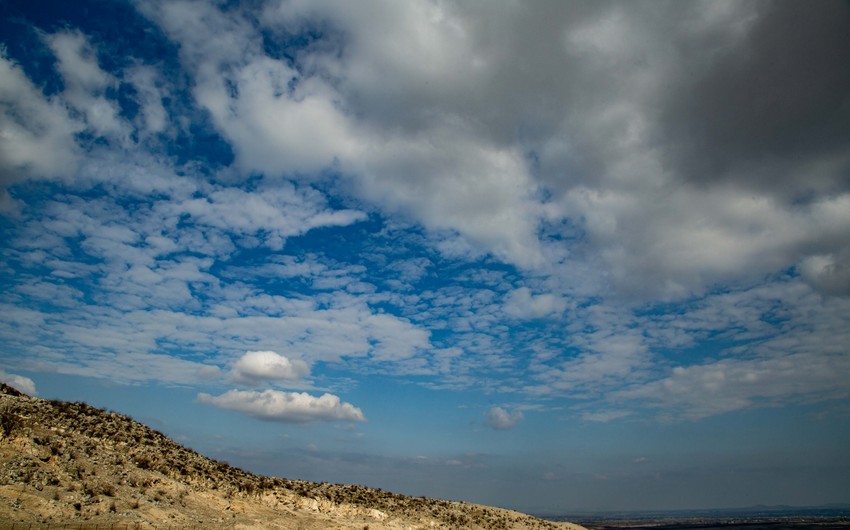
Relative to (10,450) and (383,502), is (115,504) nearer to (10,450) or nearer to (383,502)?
(10,450)

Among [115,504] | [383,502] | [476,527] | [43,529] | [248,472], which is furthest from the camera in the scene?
[476,527]

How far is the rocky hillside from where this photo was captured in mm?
22062

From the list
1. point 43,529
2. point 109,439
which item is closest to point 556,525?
point 109,439

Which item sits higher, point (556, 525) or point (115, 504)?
point (115, 504)

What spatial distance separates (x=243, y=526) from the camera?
27.3m

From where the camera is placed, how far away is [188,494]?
1123 inches

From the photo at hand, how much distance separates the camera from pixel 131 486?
26250 millimetres

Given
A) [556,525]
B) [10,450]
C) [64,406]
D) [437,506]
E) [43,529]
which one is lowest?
[556,525]

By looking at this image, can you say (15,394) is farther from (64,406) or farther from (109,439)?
(109,439)

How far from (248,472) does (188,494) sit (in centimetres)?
1160

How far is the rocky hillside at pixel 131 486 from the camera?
72.4ft

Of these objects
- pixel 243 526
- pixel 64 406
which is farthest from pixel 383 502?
pixel 64 406

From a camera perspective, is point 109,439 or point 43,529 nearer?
point 43,529

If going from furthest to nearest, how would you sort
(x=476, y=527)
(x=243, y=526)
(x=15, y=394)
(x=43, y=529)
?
(x=476, y=527) < (x=15, y=394) < (x=243, y=526) < (x=43, y=529)
